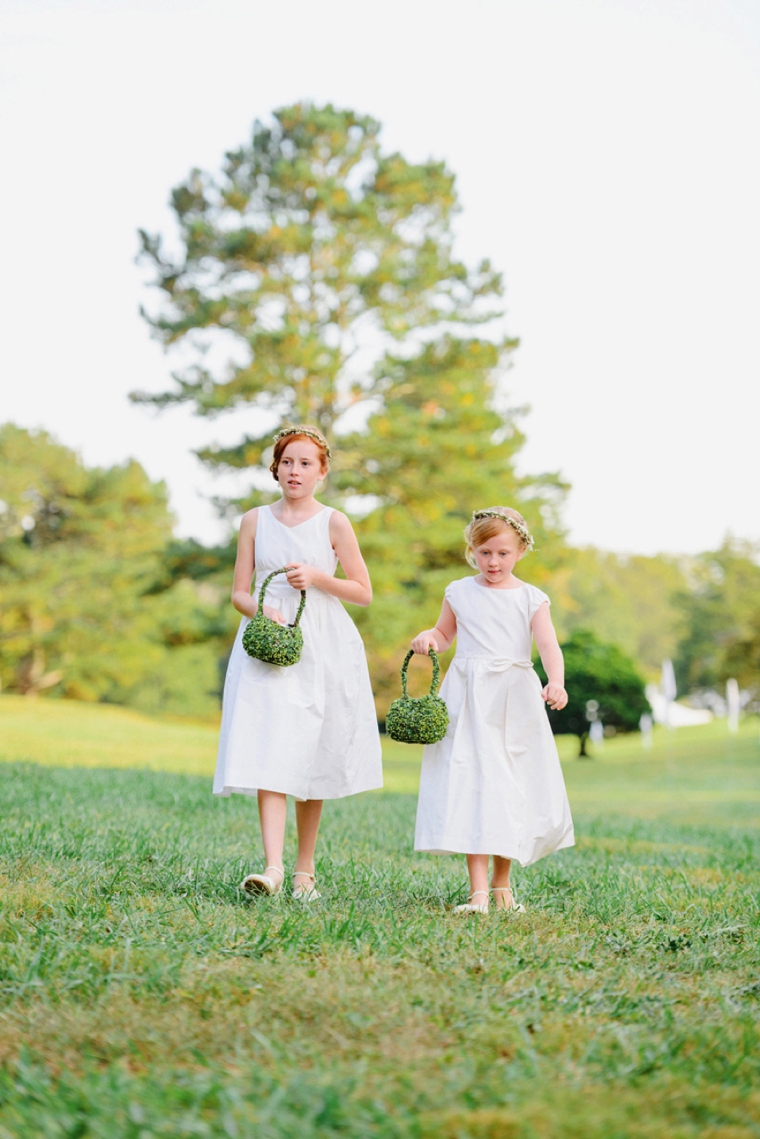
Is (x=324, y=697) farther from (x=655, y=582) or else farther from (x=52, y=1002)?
(x=655, y=582)

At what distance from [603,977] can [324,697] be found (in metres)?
1.66

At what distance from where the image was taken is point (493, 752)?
4145 mm

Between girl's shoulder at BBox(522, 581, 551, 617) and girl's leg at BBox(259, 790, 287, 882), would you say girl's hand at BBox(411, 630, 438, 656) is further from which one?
girl's leg at BBox(259, 790, 287, 882)

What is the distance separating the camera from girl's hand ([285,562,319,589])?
13.6ft

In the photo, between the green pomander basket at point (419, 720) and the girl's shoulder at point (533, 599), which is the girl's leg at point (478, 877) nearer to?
the green pomander basket at point (419, 720)

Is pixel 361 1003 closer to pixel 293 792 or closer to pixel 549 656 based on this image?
pixel 293 792

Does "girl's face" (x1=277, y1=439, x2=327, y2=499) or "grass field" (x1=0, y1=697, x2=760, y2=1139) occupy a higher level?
"girl's face" (x1=277, y1=439, x2=327, y2=499)

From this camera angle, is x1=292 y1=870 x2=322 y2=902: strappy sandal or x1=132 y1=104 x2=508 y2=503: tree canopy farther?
x1=132 y1=104 x2=508 y2=503: tree canopy

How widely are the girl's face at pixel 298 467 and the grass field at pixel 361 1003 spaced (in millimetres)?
1546

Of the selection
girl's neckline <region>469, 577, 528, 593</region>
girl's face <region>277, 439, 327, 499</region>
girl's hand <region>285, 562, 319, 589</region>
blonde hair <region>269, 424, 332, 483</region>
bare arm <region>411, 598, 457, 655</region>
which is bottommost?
bare arm <region>411, 598, 457, 655</region>

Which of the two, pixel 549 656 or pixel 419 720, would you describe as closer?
pixel 419 720

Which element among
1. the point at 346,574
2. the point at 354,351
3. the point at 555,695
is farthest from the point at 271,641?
the point at 354,351

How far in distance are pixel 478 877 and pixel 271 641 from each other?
3.81 ft

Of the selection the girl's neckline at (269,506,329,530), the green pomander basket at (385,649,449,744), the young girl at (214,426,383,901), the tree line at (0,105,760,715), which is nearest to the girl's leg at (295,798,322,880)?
the young girl at (214,426,383,901)
